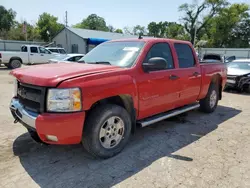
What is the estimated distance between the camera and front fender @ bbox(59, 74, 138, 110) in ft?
9.11

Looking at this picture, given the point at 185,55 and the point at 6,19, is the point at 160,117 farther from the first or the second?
the point at 6,19

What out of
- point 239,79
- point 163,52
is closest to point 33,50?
point 239,79

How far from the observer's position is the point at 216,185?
2748mm

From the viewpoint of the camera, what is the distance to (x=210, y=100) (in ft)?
19.3

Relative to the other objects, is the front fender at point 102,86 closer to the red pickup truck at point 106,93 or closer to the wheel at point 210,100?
the red pickup truck at point 106,93

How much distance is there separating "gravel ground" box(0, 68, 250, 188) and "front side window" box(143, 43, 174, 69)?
145 cm

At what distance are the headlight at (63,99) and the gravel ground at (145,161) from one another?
3.05 feet

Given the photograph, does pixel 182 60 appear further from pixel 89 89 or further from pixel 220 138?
pixel 89 89

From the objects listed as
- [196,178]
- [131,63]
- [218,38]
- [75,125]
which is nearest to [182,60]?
[131,63]

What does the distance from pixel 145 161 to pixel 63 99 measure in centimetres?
157

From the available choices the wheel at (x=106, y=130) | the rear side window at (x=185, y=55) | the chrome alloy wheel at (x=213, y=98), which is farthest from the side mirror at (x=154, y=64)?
the chrome alloy wheel at (x=213, y=98)

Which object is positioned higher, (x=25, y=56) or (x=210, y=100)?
(x=25, y=56)

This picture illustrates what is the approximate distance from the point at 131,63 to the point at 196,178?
199 centimetres

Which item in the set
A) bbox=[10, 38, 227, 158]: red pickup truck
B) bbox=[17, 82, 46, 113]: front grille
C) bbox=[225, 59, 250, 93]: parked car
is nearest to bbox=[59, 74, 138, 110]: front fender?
bbox=[10, 38, 227, 158]: red pickup truck
